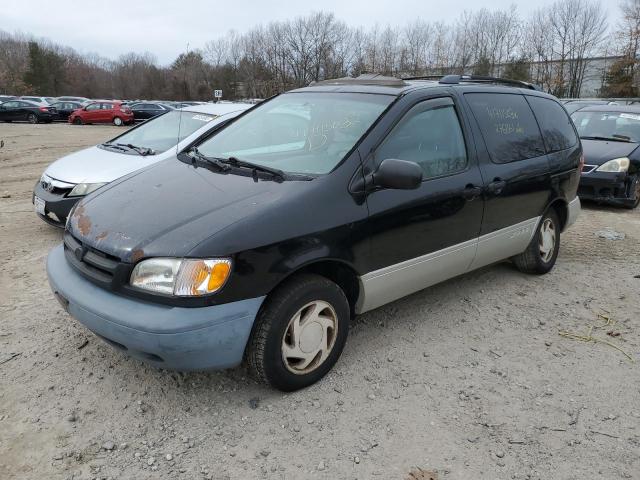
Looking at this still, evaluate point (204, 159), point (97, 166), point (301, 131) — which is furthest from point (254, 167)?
point (97, 166)

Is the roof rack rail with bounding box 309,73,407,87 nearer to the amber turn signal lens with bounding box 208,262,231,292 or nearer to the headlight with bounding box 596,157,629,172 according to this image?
the amber turn signal lens with bounding box 208,262,231,292

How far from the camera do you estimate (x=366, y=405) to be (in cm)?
288

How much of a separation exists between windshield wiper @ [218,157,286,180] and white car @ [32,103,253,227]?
3.90 feet

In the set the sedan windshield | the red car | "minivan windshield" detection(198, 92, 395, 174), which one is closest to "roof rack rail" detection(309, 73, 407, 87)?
"minivan windshield" detection(198, 92, 395, 174)

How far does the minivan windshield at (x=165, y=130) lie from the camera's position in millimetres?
6239

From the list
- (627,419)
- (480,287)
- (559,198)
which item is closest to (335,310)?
(627,419)

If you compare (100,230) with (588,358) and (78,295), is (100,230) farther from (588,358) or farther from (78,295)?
(588,358)

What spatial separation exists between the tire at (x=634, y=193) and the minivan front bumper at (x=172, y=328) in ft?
24.0

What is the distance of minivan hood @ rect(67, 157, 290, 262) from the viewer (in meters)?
2.59

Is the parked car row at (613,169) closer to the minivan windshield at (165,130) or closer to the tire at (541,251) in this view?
the tire at (541,251)

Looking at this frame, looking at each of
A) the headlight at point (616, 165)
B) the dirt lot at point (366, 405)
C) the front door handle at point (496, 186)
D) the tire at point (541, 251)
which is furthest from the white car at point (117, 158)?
the headlight at point (616, 165)

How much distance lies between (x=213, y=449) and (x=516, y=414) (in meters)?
1.65

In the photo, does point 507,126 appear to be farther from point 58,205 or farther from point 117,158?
point 58,205

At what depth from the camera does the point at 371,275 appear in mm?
3164
